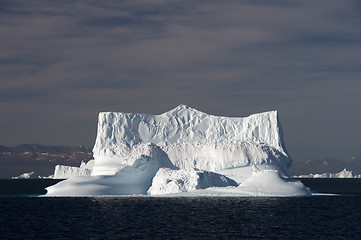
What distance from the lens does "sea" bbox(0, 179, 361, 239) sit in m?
32.1

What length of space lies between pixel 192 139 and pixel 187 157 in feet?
12.8

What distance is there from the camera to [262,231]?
33594 mm

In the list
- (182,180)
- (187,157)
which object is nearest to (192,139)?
(187,157)

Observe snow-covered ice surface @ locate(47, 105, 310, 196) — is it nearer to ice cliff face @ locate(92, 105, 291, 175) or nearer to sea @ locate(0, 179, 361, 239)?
ice cliff face @ locate(92, 105, 291, 175)

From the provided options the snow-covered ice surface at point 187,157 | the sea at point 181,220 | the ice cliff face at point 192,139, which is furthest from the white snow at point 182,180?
the ice cliff face at point 192,139

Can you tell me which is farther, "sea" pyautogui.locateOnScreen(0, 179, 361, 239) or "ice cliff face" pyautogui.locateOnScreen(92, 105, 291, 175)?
"ice cliff face" pyautogui.locateOnScreen(92, 105, 291, 175)

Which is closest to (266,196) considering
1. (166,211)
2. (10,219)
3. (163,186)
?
(163,186)

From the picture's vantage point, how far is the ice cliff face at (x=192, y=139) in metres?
62.3

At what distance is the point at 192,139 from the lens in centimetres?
6825

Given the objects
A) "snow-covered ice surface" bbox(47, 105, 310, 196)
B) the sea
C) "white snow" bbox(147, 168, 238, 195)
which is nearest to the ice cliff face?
"snow-covered ice surface" bbox(47, 105, 310, 196)

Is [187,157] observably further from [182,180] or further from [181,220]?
[181,220]

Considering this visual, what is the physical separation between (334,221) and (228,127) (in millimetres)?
31381

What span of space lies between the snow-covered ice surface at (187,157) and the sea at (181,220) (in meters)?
2.84

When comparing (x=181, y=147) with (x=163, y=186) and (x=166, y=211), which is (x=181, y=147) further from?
(x=166, y=211)
